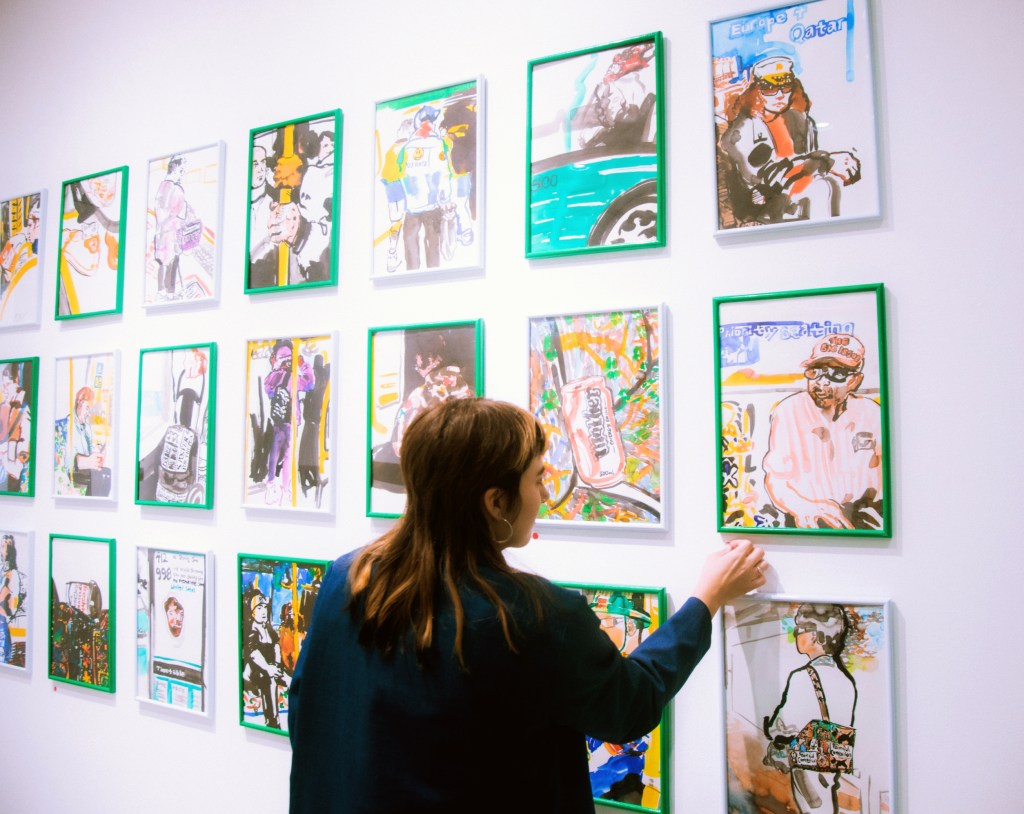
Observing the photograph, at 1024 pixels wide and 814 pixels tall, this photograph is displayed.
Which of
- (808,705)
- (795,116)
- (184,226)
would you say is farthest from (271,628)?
(795,116)

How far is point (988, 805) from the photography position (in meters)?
1.16

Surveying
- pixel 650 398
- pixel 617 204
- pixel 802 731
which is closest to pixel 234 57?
pixel 617 204

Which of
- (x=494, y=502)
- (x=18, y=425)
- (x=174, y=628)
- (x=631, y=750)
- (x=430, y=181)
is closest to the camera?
(x=494, y=502)

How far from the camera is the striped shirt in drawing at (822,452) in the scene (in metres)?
1.23

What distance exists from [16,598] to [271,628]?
1.04 m

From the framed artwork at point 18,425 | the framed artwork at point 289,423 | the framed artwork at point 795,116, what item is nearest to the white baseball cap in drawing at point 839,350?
the framed artwork at point 795,116

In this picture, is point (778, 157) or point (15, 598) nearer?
point (778, 157)

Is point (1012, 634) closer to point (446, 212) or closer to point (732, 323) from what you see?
point (732, 323)

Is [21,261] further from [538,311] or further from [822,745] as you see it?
[822,745]

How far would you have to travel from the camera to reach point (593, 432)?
1430 millimetres

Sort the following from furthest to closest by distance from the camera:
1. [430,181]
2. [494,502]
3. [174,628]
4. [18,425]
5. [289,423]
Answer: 1. [18,425]
2. [174,628]
3. [289,423]
4. [430,181]
5. [494,502]

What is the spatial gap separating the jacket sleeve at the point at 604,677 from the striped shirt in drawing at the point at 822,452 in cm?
37

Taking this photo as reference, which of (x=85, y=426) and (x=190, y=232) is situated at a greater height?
(x=190, y=232)

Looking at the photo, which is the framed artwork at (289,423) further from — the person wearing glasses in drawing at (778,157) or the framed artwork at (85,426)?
the person wearing glasses in drawing at (778,157)
